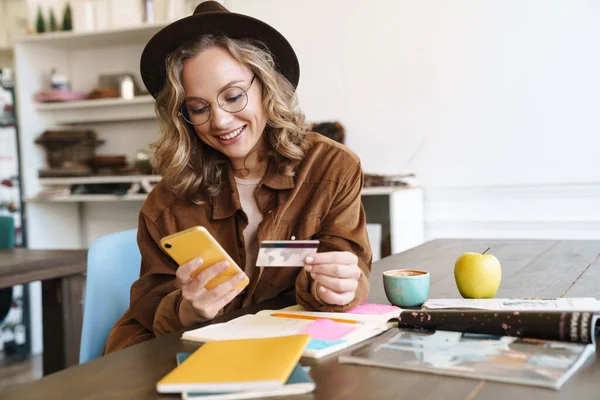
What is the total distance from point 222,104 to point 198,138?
0.23m

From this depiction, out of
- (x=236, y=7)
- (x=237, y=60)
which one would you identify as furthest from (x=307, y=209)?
(x=236, y=7)

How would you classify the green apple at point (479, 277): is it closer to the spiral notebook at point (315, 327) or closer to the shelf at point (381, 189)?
the spiral notebook at point (315, 327)

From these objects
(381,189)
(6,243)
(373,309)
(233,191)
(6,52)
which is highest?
(6,52)

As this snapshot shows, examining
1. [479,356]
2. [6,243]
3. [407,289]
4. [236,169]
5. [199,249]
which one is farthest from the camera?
[6,243]

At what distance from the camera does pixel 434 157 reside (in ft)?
11.9

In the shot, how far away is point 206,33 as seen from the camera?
1.59 metres

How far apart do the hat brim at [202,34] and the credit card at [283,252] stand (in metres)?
0.65

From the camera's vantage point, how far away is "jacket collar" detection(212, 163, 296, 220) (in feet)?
5.13

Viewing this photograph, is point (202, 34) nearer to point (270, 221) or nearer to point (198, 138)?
point (198, 138)

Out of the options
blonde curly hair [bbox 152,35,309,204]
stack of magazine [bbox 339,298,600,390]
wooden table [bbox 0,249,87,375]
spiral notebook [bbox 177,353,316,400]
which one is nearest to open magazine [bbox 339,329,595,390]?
stack of magazine [bbox 339,298,600,390]

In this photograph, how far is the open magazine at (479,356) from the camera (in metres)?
0.80

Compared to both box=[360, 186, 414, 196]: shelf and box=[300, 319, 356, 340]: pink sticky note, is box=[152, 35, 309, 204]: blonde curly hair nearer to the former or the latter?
box=[300, 319, 356, 340]: pink sticky note

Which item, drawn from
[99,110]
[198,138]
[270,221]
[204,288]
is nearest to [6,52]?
[99,110]

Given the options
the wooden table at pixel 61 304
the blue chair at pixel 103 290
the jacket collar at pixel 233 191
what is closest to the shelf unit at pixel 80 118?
the wooden table at pixel 61 304
